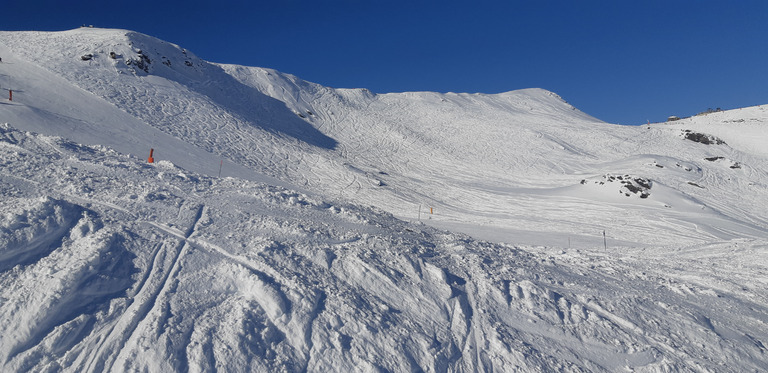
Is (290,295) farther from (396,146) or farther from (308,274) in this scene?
(396,146)

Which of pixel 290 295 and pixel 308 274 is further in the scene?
pixel 308 274

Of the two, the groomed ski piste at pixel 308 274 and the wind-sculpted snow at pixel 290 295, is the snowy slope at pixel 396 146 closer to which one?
the groomed ski piste at pixel 308 274

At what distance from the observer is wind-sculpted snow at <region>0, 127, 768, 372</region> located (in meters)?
6.41

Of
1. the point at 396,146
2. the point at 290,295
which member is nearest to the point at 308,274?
the point at 290,295

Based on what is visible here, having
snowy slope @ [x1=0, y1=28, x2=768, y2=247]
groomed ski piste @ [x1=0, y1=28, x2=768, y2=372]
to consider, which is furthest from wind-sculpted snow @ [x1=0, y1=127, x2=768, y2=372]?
snowy slope @ [x1=0, y1=28, x2=768, y2=247]

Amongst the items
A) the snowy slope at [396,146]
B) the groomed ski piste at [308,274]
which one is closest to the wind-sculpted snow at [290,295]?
the groomed ski piste at [308,274]

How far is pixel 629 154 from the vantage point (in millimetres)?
44094

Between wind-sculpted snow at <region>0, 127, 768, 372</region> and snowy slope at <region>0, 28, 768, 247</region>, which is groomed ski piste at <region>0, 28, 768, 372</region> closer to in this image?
wind-sculpted snow at <region>0, 127, 768, 372</region>

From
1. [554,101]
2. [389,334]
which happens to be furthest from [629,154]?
[389,334]

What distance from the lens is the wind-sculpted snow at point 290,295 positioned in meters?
6.41

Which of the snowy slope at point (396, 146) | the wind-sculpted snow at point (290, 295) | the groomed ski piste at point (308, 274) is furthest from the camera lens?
the snowy slope at point (396, 146)

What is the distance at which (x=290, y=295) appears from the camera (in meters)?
7.70

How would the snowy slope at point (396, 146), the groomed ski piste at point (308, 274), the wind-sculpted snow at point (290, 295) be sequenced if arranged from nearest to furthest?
the wind-sculpted snow at point (290, 295)
the groomed ski piste at point (308, 274)
the snowy slope at point (396, 146)

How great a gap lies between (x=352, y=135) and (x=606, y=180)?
80.9 feet
